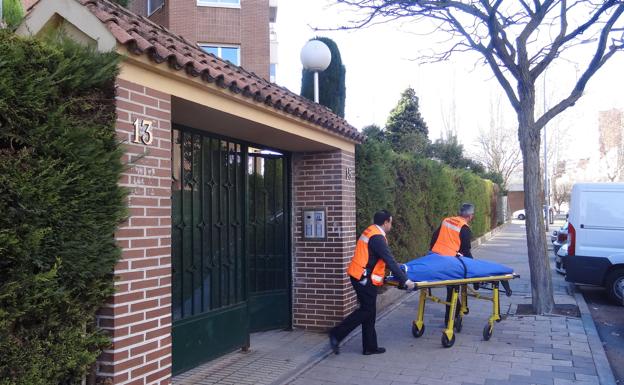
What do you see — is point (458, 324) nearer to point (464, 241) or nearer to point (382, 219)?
point (464, 241)

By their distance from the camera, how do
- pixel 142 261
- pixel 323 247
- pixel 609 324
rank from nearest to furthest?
pixel 142 261
pixel 323 247
pixel 609 324

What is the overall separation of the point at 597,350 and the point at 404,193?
5.29 metres

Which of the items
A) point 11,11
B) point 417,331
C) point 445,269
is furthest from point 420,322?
point 11,11

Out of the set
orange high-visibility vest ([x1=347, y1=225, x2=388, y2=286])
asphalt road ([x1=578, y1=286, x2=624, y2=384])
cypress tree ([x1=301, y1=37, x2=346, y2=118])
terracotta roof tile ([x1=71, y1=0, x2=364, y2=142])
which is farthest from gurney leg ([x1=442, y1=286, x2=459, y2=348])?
cypress tree ([x1=301, y1=37, x2=346, y2=118])

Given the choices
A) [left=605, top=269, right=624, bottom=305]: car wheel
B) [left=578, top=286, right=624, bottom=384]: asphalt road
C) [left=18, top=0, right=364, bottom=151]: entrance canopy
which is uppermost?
[left=18, top=0, right=364, bottom=151]: entrance canopy

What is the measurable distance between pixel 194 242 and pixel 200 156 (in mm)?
913

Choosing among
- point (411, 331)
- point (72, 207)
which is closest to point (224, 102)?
point (72, 207)

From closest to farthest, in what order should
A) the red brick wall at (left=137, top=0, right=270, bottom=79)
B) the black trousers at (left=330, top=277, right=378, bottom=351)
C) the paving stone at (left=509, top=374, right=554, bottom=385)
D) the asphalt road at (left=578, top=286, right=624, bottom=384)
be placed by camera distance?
the paving stone at (left=509, top=374, right=554, bottom=385)
the black trousers at (left=330, top=277, right=378, bottom=351)
the asphalt road at (left=578, top=286, right=624, bottom=384)
the red brick wall at (left=137, top=0, right=270, bottom=79)

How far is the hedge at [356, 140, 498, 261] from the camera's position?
9.05 metres

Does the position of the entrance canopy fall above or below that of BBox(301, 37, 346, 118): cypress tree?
below

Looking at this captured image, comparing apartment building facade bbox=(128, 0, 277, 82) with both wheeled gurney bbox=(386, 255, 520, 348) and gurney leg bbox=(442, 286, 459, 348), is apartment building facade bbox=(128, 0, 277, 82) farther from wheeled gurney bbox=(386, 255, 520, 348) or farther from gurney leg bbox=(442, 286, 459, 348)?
gurney leg bbox=(442, 286, 459, 348)

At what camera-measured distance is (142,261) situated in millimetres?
3947

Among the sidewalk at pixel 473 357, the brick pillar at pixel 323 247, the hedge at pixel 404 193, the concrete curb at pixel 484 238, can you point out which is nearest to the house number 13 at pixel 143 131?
the sidewalk at pixel 473 357

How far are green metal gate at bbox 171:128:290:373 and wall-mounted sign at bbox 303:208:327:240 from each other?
0.88ft
